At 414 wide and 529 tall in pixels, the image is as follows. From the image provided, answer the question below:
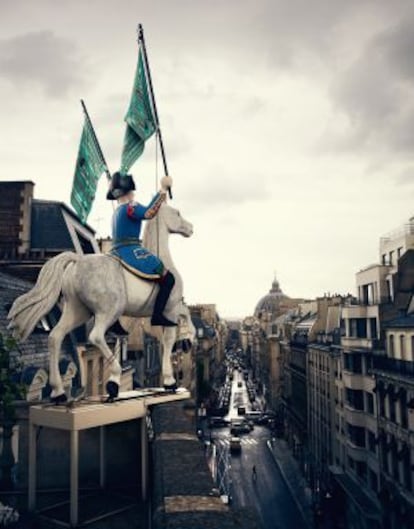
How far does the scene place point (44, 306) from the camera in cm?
966

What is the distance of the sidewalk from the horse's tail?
4600 centimetres

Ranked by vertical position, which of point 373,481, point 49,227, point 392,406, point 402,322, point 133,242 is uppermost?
point 49,227

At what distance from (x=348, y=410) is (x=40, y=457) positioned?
39.9 meters

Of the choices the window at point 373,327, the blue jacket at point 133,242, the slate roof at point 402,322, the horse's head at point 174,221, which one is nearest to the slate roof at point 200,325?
the window at point 373,327

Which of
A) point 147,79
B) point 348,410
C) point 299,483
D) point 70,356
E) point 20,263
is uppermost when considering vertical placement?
point 147,79

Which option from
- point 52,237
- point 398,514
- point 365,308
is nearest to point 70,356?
point 52,237

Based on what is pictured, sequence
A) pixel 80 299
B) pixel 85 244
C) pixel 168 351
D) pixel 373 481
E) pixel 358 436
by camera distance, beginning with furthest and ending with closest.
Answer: pixel 358 436, pixel 373 481, pixel 85 244, pixel 168 351, pixel 80 299

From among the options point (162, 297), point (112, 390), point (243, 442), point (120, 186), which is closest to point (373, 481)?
point (162, 297)

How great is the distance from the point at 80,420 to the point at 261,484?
186ft

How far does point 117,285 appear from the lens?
33.3 ft

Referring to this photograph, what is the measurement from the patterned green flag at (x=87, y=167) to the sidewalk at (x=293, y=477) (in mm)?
44494

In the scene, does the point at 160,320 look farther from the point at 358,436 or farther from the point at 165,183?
the point at 358,436

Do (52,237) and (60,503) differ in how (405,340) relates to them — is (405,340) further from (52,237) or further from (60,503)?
(60,503)

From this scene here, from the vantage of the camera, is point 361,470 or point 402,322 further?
point 361,470
